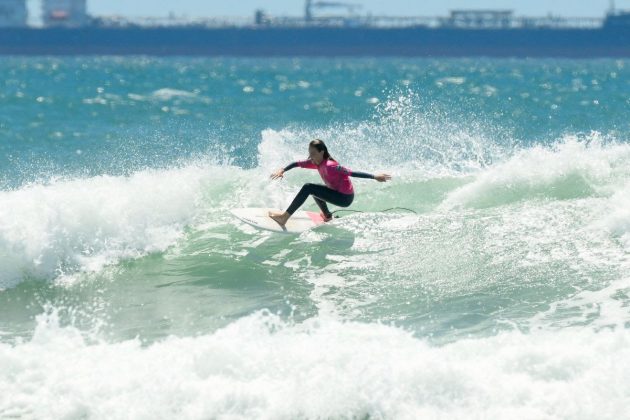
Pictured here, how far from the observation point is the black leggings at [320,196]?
10992mm

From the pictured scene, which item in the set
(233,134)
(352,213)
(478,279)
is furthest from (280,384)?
(233,134)

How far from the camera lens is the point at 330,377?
684 cm

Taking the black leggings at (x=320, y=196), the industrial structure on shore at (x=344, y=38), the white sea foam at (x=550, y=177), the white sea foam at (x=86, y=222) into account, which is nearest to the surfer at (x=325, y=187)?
the black leggings at (x=320, y=196)

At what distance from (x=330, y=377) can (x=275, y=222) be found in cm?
442

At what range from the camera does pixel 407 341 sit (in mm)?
7363

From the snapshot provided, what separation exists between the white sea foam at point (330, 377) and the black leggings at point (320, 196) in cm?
361

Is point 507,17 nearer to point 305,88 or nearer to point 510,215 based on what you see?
point 305,88

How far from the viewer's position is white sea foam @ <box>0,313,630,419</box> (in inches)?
257

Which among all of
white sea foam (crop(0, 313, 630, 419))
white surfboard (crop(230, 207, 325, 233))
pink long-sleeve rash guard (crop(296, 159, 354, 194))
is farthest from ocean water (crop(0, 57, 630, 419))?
pink long-sleeve rash guard (crop(296, 159, 354, 194))

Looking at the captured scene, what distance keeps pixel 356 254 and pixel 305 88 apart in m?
40.6

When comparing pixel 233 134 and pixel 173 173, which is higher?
pixel 173 173

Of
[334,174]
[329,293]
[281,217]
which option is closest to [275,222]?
[281,217]

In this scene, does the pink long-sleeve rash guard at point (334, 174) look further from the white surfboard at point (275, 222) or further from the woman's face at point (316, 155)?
the white surfboard at point (275, 222)

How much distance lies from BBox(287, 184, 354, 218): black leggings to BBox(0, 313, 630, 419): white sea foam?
11.9ft
